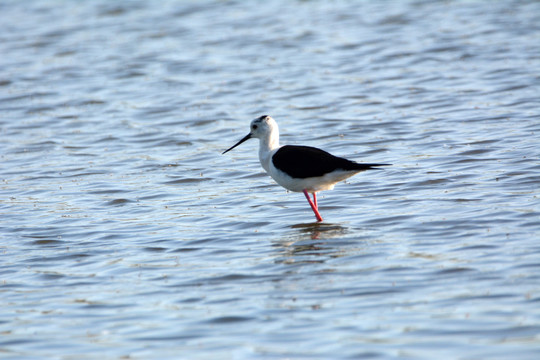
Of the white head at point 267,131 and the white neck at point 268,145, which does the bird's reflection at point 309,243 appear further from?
the white head at point 267,131

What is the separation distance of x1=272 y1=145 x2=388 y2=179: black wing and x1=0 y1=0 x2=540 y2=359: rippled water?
49 cm

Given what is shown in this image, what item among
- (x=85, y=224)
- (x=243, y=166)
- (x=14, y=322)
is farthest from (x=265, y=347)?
(x=243, y=166)

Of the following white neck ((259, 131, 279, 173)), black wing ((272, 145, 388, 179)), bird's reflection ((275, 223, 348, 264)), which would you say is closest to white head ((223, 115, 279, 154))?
white neck ((259, 131, 279, 173))

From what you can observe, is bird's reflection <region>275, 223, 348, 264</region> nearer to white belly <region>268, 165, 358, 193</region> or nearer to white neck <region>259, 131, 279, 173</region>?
white belly <region>268, 165, 358, 193</region>

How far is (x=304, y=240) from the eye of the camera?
748 cm

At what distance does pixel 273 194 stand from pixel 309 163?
1.28m

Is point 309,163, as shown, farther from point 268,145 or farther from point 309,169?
point 268,145

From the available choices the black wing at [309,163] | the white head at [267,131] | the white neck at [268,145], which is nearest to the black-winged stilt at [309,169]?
the black wing at [309,163]

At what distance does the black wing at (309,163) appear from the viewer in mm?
8016

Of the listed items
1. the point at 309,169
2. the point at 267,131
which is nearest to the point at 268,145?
the point at 267,131

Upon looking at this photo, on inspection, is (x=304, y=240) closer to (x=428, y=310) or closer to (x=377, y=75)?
(x=428, y=310)

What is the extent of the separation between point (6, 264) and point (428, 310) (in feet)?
11.9

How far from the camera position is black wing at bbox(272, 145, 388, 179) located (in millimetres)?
8016

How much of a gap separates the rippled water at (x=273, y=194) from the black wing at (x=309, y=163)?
49 cm
